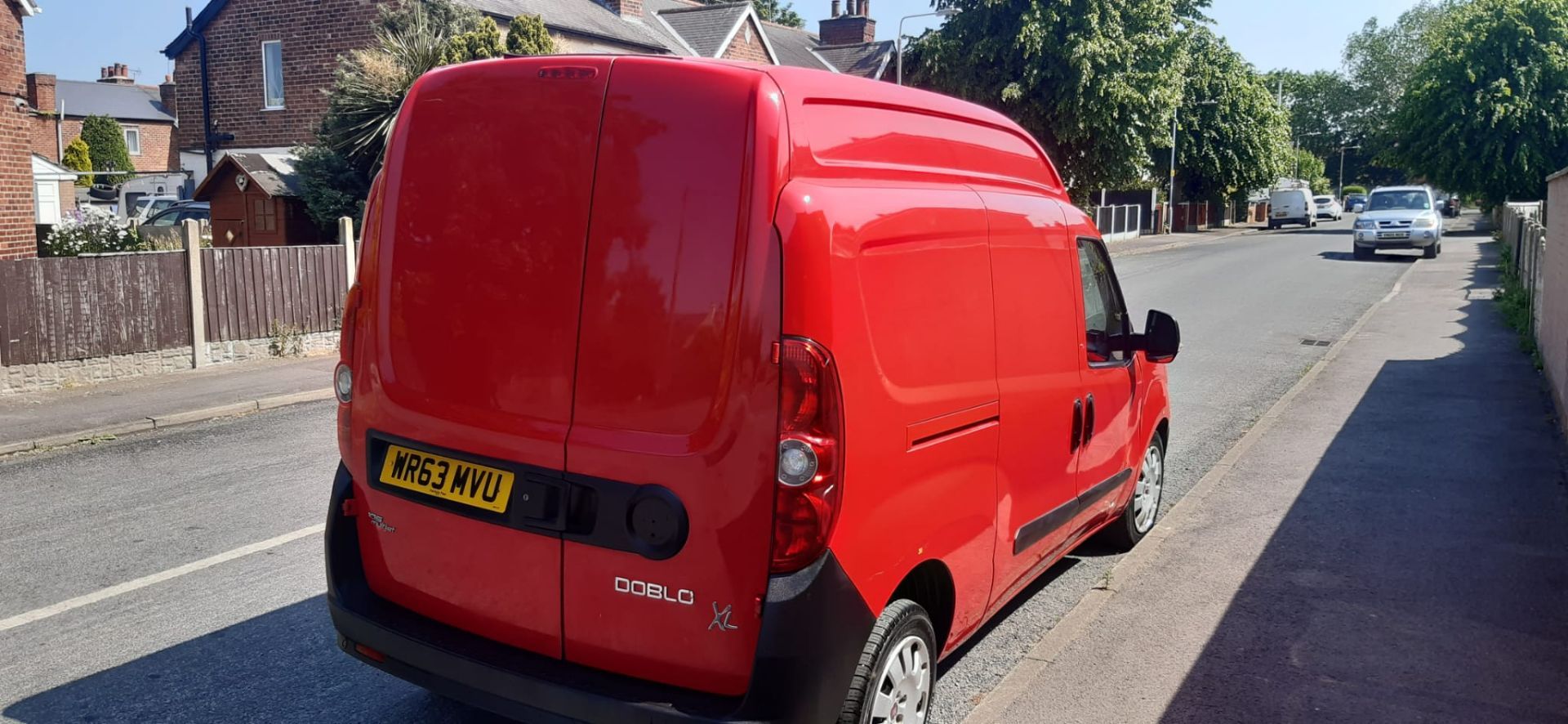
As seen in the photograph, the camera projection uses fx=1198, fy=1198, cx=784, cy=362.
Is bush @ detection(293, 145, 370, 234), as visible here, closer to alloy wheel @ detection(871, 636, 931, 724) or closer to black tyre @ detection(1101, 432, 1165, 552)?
black tyre @ detection(1101, 432, 1165, 552)

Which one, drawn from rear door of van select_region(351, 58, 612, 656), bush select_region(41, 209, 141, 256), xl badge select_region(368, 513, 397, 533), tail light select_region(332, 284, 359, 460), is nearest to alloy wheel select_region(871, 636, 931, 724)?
rear door of van select_region(351, 58, 612, 656)

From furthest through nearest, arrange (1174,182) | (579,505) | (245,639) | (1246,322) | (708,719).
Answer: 1. (1174,182)
2. (1246,322)
3. (245,639)
4. (579,505)
5. (708,719)

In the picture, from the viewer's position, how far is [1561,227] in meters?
11.2

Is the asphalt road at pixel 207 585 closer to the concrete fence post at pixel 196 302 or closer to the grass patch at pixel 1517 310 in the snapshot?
the concrete fence post at pixel 196 302

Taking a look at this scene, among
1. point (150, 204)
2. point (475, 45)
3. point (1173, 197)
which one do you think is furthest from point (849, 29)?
point (475, 45)

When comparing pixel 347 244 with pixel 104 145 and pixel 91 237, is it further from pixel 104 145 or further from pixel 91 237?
pixel 104 145

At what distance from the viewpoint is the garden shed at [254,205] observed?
19891 mm

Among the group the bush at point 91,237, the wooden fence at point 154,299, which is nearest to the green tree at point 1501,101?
the wooden fence at point 154,299

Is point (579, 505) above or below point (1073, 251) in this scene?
below

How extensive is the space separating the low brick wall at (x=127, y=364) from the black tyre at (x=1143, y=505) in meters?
10.1

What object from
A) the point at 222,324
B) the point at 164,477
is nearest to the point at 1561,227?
the point at 164,477

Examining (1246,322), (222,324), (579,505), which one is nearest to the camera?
(579,505)

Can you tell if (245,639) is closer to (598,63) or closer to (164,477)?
(598,63)

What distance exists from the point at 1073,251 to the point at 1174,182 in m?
54.4
